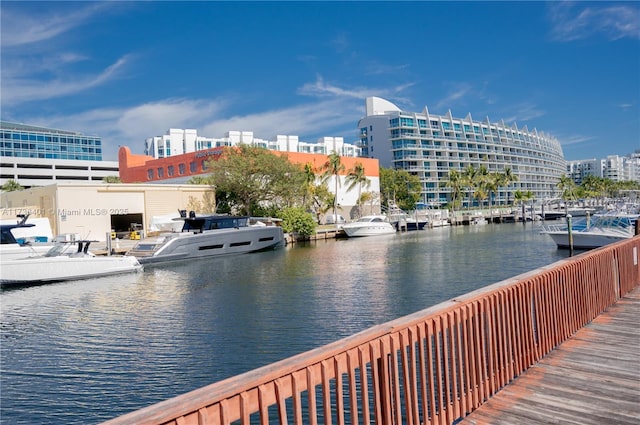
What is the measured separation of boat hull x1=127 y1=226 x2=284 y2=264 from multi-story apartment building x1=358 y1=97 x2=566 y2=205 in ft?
257

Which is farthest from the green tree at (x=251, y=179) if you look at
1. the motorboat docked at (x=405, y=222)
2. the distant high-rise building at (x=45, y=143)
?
the distant high-rise building at (x=45, y=143)

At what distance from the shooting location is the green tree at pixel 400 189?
98.2 meters

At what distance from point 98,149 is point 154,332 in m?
136

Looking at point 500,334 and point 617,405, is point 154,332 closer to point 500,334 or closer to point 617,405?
point 500,334

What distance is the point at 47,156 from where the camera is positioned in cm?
12150

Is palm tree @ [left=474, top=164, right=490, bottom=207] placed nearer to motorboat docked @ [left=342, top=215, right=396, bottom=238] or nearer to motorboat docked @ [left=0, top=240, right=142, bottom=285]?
motorboat docked @ [left=342, top=215, right=396, bottom=238]

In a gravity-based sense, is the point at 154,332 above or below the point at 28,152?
below

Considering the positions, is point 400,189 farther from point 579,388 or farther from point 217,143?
point 579,388

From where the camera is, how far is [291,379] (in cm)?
329

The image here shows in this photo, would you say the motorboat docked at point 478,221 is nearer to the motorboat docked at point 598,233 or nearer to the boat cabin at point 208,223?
the motorboat docked at point 598,233

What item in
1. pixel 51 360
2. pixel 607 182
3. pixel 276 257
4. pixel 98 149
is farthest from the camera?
pixel 607 182

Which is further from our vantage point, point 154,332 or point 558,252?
point 558,252

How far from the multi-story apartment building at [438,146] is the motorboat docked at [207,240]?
7877 centimetres

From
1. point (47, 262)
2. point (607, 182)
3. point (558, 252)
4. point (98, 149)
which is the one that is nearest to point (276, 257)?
point (47, 262)
